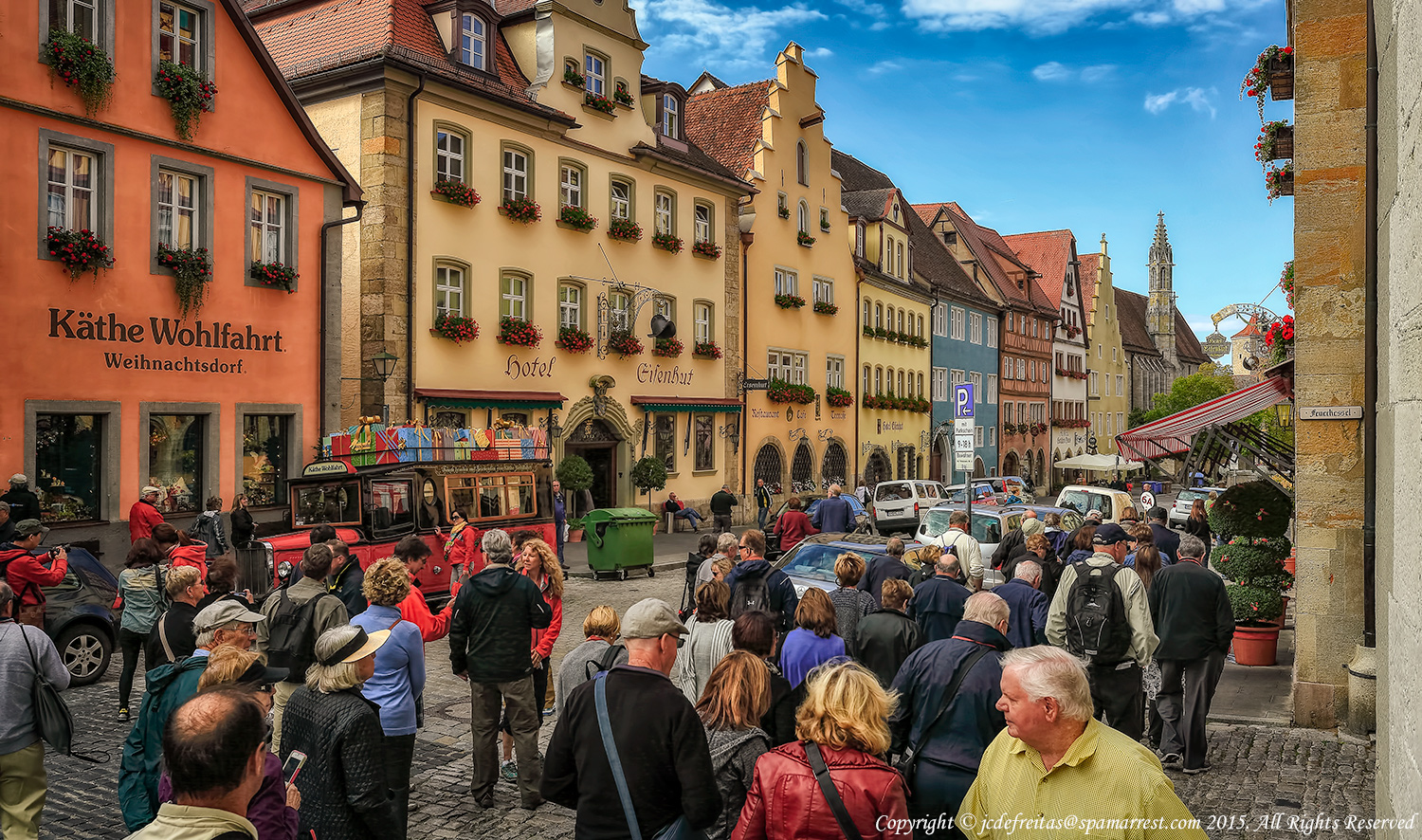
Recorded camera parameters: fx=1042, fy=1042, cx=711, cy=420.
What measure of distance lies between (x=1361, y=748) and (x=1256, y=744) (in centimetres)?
79

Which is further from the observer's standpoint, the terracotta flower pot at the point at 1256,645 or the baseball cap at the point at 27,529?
the terracotta flower pot at the point at 1256,645

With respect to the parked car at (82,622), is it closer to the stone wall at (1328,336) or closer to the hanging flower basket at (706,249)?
the stone wall at (1328,336)

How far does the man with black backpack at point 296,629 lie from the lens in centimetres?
660

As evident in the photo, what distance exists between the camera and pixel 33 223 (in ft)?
47.7

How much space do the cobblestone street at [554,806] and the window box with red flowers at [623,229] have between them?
17.6m

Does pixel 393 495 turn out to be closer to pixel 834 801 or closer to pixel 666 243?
pixel 834 801

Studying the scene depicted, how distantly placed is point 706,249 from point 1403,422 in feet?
89.6

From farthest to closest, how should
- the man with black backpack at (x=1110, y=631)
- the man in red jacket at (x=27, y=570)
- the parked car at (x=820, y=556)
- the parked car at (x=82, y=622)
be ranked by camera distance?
the parked car at (x=820, y=556)
the parked car at (x=82, y=622)
the man in red jacket at (x=27, y=570)
the man with black backpack at (x=1110, y=631)

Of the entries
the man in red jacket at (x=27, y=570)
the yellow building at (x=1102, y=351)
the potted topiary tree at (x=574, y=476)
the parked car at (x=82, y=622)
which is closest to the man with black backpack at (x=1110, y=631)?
the man in red jacket at (x=27, y=570)

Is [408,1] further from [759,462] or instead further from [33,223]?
[759,462]

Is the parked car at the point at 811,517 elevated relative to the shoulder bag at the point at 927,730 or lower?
lower

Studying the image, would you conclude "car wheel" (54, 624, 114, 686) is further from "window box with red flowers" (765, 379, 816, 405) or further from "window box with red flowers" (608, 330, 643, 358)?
"window box with red flowers" (765, 379, 816, 405)

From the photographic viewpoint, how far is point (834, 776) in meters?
3.72

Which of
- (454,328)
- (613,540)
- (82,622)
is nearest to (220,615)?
(82,622)
